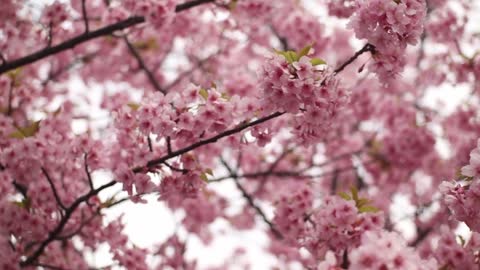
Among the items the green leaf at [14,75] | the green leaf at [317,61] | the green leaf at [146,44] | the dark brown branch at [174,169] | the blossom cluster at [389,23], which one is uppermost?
the green leaf at [146,44]

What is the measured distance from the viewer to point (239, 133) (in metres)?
3.88

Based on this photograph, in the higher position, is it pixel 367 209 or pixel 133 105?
pixel 133 105

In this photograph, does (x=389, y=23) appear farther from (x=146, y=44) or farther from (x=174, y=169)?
(x=146, y=44)

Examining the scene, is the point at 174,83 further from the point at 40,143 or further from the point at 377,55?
the point at 377,55

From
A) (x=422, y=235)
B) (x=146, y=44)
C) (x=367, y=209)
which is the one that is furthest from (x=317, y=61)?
(x=422, y=235)

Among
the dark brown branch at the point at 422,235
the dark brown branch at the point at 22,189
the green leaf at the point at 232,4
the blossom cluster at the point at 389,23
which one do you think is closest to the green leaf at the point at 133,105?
the dark brown branch at the point at 22,189

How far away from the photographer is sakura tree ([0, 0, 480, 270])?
328cm

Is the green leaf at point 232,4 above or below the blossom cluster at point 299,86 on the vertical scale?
above

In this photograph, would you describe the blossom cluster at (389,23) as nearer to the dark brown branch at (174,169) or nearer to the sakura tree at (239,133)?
the sakura tree at (239,133)

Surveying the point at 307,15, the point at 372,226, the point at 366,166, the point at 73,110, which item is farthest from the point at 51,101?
the point at 372,226

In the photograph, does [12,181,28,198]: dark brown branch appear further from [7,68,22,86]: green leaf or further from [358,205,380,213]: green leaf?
[358,205,380,213]: green leaf

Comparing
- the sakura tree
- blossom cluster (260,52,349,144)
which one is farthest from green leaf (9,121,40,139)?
blossom cluster (260,52,349,144)

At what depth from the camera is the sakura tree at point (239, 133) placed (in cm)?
328

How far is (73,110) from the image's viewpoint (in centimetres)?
863
